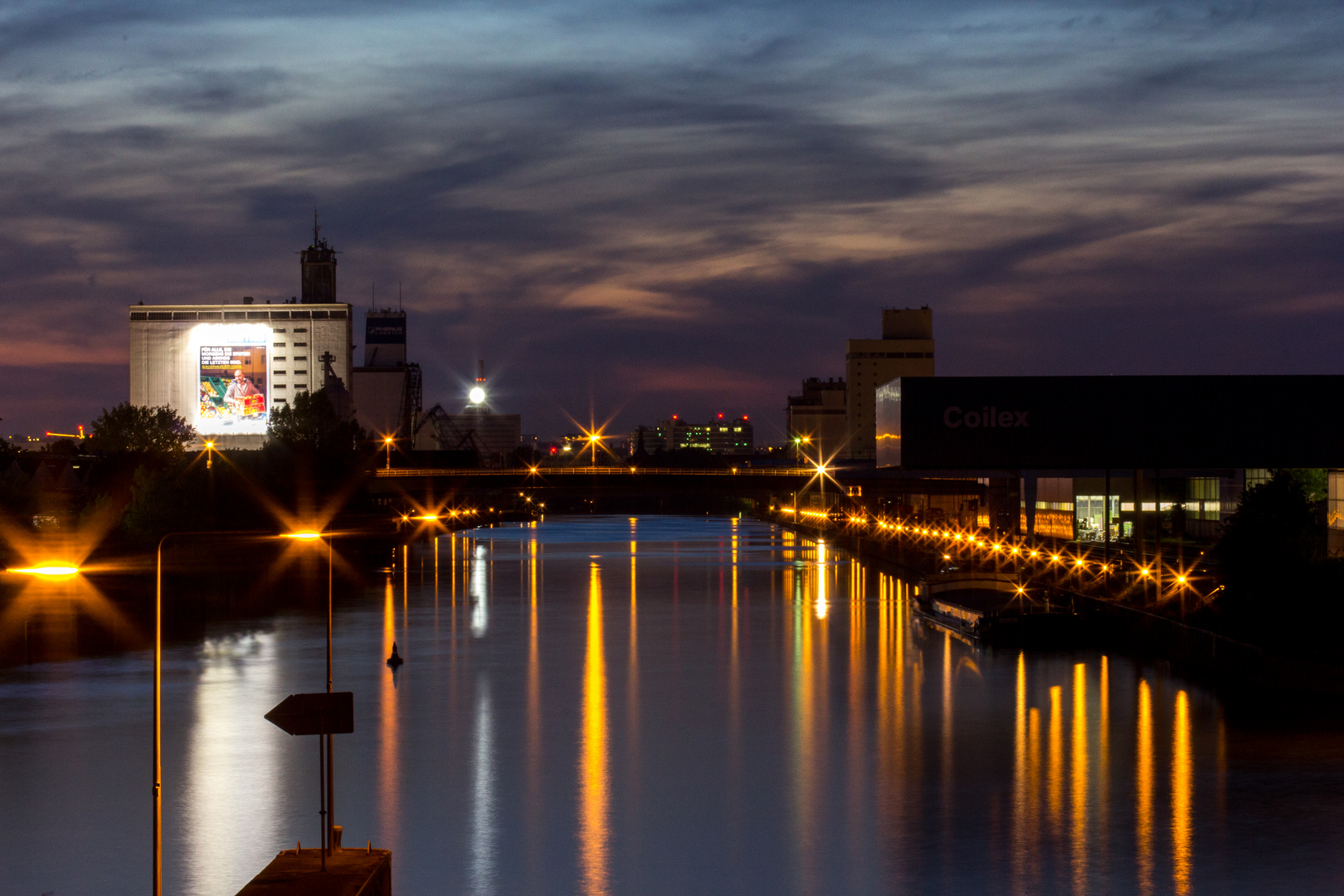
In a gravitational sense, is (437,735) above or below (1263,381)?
below

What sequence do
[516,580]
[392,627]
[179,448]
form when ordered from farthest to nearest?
[179,448] → [516,580] → [392,627]

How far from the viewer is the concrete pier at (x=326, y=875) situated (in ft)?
84.8

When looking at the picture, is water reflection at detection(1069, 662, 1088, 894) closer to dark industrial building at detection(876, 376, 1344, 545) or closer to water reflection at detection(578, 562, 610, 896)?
water reflection at detection(578, 562, 610, 896)

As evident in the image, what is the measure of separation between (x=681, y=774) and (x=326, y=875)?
2047cm

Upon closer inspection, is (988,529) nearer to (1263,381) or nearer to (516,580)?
(516,580)

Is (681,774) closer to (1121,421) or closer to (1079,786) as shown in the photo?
(1079,786)

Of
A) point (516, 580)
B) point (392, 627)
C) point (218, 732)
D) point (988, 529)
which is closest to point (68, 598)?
point (392, 627)

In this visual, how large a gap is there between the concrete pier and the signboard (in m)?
67.3

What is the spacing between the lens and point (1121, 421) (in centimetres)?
9100

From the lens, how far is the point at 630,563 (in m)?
159

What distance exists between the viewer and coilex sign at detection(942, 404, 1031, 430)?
90.5 metres

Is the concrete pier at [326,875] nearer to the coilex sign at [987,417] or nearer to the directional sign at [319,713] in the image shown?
the directional sign at [319,713]

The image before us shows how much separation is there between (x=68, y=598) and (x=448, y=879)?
72.3 m

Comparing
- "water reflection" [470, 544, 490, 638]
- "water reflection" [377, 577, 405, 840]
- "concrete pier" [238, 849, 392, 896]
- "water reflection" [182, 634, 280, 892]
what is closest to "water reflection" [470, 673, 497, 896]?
"water reflection" [377, 577, 405, 840]
